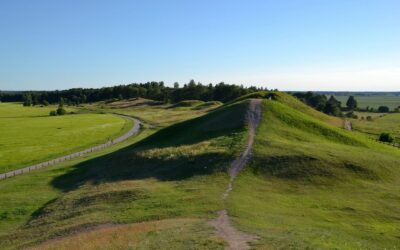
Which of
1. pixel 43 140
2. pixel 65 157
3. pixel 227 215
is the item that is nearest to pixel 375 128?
pixel 65 157

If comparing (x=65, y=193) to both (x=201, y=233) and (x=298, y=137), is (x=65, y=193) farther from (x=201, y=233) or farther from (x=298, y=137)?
(x=298, y=137)

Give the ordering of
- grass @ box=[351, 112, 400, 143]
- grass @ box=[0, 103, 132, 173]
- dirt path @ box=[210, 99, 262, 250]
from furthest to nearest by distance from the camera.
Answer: grass @ box=[351, 112, 400, 143] → grass @ box=[0, 103, 132, 173] → dirt path @ box=[210, 99, 262, 250]

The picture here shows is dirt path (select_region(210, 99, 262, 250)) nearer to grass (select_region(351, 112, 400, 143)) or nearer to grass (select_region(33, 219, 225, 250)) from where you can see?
grass (select_region(33, 219, 225, 250))

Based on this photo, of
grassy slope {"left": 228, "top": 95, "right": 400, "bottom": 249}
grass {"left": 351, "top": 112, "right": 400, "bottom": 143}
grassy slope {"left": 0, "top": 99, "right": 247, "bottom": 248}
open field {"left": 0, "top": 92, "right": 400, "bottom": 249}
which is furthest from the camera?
grass {"left": 351, "top": 112, "right": 400, "bottom": 143}

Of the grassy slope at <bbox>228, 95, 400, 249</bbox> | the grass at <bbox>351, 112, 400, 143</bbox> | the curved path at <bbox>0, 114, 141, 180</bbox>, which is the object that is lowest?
the curved path at <bbox>0, 114, 141, 180</bbox>

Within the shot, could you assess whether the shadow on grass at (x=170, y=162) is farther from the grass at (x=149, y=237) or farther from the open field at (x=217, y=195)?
the grass at (x=149, y=237)

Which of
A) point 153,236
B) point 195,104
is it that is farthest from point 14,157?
point 195,104

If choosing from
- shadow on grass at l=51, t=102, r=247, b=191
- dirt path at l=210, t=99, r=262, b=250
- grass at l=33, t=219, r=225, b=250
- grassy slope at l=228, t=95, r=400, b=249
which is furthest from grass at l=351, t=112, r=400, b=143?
grass at l=33, t=219, r=225, b=250

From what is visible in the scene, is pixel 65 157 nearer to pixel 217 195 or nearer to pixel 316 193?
pixel 217 195
